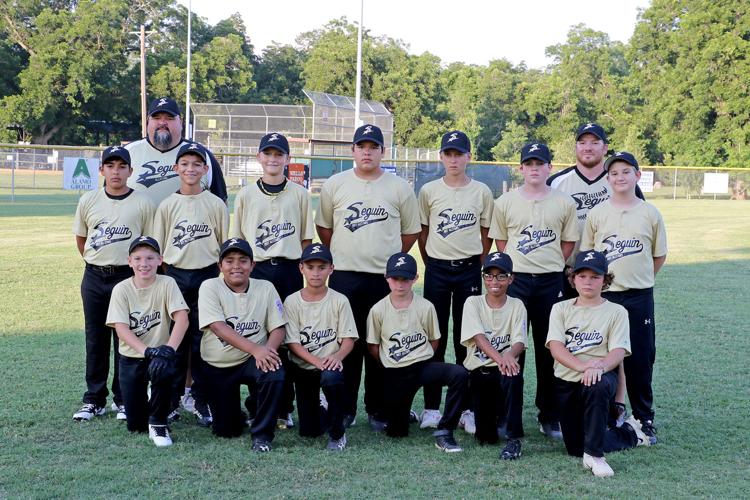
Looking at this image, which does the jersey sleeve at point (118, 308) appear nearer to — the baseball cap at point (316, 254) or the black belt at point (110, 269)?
the black belt at point (110, 269)

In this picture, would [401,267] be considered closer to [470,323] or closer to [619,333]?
[470,323]

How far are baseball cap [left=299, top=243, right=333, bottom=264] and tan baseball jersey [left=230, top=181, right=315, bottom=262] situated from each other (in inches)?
13.3

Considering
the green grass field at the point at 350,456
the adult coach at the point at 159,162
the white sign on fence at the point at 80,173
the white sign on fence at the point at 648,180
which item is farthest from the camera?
the white sign on fence at the point at 648,180

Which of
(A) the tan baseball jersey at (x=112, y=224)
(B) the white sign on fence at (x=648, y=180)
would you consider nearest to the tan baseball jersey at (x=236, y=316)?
(A) the tan baseball jersey at (x=112, y=224)

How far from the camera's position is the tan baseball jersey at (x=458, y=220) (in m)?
5.39

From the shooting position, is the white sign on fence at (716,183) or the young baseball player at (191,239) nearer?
the young baseball player at (191,239)

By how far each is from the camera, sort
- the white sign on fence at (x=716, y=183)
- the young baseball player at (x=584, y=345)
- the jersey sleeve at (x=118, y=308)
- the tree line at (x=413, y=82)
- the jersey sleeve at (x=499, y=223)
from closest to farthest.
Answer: the young baseball player at (x=584, y=345) < the jersey sleeve at (x=118, y=308) < the jersey sleeve at (x=499, y=223) < the white sign on fence at (x=716, y=183) < the tree line at (x=413, y=82)

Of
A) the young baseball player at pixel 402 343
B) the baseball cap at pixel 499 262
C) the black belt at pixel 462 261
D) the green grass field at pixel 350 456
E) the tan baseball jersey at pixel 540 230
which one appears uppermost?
the tan baseball jersey at pixel 540 230

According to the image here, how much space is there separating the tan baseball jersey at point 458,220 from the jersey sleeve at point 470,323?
0.43 meters

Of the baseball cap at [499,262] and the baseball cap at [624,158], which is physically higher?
the baseball cap at [624,158]

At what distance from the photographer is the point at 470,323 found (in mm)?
4984

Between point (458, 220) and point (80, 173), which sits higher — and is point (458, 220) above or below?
below

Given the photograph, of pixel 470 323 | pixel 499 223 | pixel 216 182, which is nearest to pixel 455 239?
pixel 499 223

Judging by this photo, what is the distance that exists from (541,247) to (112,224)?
277cm
